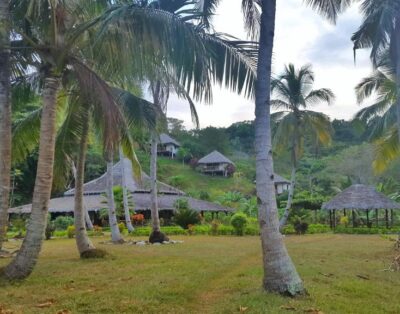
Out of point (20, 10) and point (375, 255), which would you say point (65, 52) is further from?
point (375, 255)

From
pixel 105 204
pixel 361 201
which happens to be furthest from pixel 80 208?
pixel 361 201

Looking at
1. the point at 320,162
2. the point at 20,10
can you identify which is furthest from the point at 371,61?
the point at 320,162

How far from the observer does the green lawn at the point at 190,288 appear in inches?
261

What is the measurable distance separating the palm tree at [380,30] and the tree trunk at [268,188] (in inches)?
214

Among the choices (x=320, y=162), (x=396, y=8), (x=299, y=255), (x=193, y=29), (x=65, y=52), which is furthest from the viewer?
(x=320, y=162)

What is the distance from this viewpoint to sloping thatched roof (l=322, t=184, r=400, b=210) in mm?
27875

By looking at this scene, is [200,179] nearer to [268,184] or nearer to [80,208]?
[80,208]

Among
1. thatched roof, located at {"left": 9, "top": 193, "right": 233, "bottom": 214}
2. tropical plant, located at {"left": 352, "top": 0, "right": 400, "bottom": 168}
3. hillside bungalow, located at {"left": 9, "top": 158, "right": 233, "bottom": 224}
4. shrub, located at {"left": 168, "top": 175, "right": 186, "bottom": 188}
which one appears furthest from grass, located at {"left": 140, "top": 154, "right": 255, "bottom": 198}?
tropical plant, located at {"left": 352, "top": 0, "right": 400, "bottom": 168}

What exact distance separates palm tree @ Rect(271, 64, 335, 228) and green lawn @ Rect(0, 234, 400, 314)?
14.5 m

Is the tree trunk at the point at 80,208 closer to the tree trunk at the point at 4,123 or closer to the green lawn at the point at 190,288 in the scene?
the green lawn at the point at 190,288

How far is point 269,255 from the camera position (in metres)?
7.41

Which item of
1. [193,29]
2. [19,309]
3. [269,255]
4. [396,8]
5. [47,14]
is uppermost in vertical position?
[396,8]

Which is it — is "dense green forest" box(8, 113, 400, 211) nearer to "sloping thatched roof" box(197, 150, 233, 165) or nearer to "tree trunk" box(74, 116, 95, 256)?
"sloping thatched roof" box(197, 150, 233, 165)

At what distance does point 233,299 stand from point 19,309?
9.88 feet
